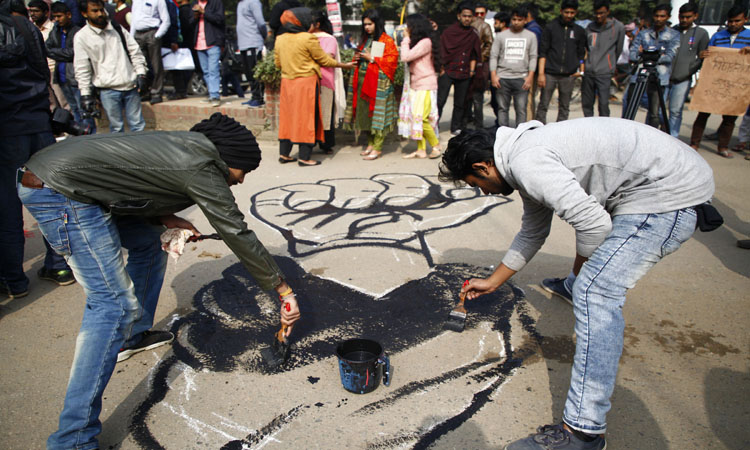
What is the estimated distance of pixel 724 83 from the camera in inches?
251

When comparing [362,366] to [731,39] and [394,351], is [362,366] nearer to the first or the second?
[394,351]

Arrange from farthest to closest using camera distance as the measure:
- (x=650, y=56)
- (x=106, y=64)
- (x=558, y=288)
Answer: (x=650, y=56) → (x=106, y=64) → (x=558, y=288)

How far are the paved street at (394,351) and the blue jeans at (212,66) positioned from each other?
416 centimetres

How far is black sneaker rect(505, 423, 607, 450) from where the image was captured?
1.98m

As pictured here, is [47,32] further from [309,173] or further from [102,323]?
[102,323]

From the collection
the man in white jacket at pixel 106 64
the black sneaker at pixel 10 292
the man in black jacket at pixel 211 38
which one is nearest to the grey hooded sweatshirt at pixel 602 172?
the black sneaker at pixel 10 292

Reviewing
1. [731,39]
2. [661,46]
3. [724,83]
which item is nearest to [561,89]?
[661,46]

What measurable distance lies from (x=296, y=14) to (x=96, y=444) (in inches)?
208

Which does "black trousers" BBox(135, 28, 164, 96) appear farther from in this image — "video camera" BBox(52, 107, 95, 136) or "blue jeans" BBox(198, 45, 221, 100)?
"video camera" BBox(52, 107, 95, 136)

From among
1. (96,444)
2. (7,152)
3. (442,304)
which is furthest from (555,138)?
(7,152)

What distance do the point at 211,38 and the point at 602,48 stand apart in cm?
575

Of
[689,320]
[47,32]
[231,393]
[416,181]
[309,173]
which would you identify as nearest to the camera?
[231,393]

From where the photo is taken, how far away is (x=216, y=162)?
2.15 m

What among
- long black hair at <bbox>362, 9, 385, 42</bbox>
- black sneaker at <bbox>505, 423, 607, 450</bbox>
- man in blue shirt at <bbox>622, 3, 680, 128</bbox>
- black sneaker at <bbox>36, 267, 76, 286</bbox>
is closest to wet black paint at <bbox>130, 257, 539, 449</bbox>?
black sneaker at <bbox>505, 423, 607, 450</bbox>
